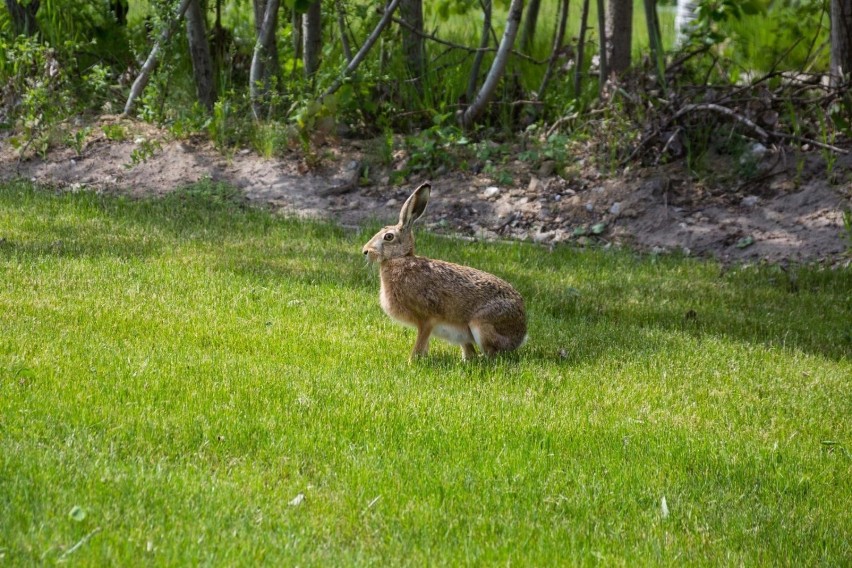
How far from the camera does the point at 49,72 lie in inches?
483

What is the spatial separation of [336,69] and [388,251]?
5.32 m

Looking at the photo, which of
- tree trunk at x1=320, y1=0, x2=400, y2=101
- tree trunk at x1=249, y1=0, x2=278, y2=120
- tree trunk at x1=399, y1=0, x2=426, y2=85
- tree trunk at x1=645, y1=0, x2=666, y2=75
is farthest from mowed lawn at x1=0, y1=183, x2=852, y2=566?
tree trunk at x1=399, y1=0, x2=426, y2=85

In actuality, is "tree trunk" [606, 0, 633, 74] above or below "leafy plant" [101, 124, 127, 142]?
above

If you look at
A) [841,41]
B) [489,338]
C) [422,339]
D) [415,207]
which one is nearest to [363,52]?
[841,41]

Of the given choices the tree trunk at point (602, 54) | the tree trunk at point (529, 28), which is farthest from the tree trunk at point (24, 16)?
the tree trunk at point (602, 54)

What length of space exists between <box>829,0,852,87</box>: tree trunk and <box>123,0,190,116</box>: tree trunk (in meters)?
6.77

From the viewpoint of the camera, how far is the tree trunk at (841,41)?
1103 cm

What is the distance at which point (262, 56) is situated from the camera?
1212cm

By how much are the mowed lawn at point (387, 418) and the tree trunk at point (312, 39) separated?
4.28 metres

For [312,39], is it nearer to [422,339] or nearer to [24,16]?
[24,16]

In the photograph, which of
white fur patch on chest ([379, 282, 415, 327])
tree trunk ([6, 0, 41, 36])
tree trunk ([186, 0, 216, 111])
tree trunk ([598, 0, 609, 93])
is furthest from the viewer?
tree trunk ([6, 0, 41, 36])

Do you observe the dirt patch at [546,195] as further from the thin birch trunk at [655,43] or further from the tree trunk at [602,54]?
the tree trunk at [602,54]

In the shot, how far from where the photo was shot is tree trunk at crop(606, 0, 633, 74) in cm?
1219

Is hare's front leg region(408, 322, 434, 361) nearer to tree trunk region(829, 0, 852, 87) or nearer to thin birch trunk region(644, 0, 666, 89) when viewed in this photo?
thin birch trunk region(644, 0, 666, 89)
